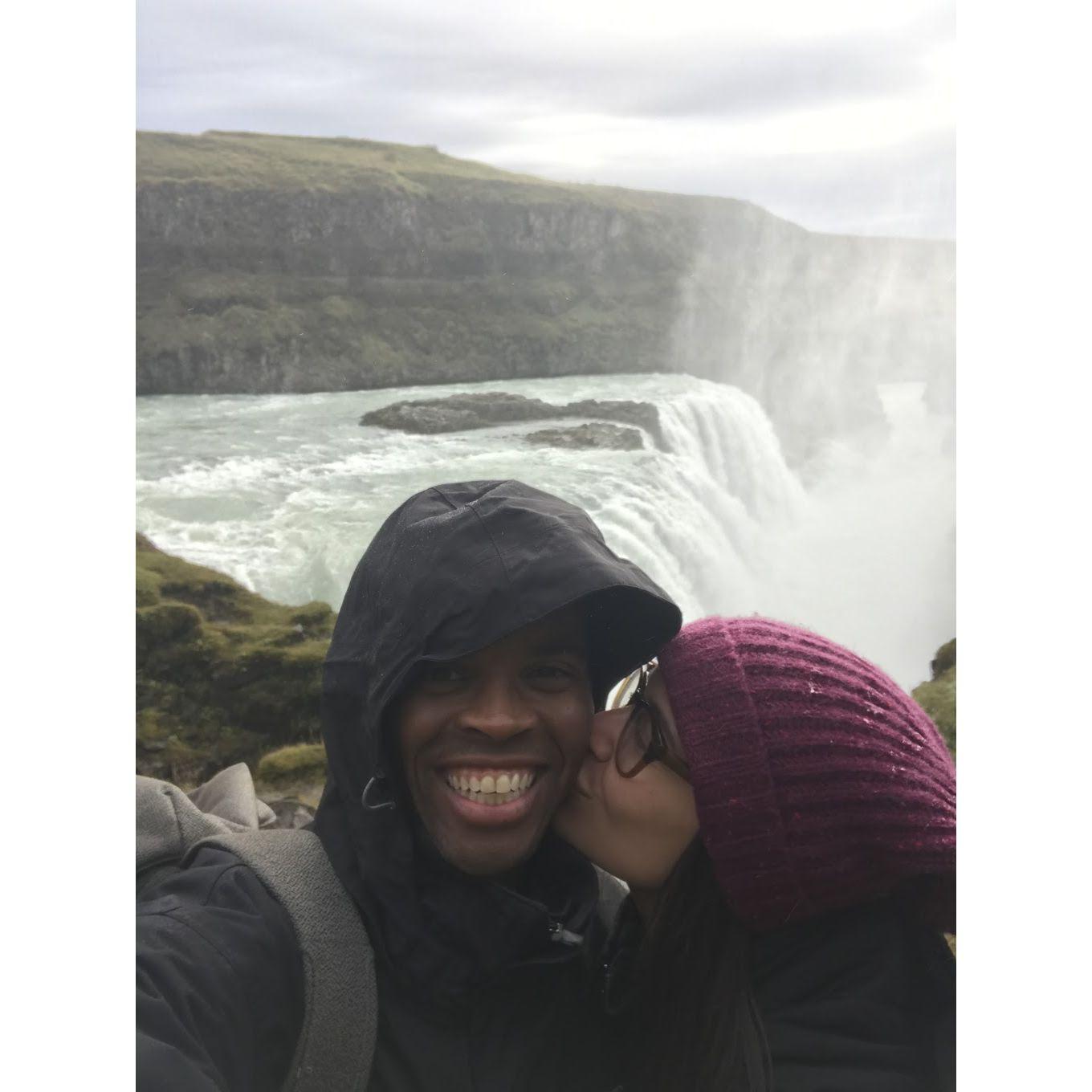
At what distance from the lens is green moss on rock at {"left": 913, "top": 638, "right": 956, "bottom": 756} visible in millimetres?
1930

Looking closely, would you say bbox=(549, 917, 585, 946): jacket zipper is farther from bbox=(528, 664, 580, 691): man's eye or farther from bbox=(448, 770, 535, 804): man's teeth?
bbox=(528, 664, 580, 691): man's eye

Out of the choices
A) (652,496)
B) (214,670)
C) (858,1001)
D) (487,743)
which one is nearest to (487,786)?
(487,743)

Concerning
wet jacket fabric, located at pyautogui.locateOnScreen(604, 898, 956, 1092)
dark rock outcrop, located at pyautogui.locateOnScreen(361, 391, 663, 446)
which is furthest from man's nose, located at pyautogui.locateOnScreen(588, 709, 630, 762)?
dark rock outcrop, located at pyautogui.locateOnScreen(361, 391, 663, 446)

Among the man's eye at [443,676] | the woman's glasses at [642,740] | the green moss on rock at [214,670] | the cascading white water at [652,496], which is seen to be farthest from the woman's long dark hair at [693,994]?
the green moss on rock at [214,670]

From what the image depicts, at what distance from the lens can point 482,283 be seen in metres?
2.72

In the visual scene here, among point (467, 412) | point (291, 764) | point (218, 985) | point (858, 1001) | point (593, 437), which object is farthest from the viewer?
point (593, 437)

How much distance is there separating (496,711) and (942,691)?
41.9 inches

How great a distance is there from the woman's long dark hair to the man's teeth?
0.79 feet

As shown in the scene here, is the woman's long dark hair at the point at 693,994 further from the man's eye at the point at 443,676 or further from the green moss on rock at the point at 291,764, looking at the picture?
the green moss on rock at the point at 291,764

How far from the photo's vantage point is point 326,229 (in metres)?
2.64

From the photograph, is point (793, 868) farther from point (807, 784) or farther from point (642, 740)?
point (642, 740)

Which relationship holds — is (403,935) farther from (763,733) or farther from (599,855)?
(763,733)
